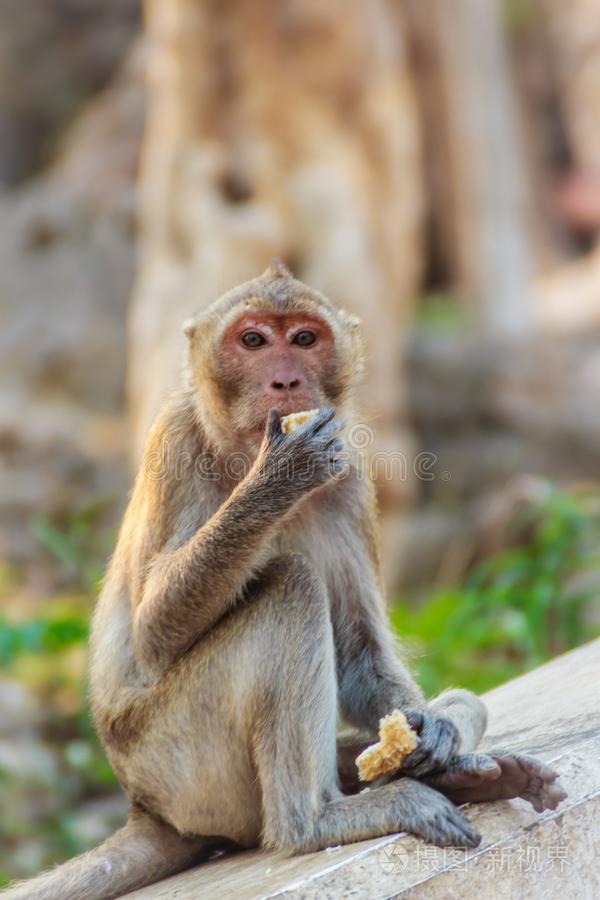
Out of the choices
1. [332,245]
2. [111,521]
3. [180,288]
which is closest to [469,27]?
[332,245]

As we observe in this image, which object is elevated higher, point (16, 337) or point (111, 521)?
point (16, 337)

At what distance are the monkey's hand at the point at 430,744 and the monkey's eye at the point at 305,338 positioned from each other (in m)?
1.25

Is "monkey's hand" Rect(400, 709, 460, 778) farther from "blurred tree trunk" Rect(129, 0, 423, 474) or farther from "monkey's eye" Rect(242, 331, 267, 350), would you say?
"blurred tree trunk" Rect(129, 0, 423, 474)

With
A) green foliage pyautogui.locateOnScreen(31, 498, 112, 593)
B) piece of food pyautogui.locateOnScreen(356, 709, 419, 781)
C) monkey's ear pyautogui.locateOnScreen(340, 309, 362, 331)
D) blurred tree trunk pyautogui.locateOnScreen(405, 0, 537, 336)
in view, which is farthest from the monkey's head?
blurred tree trunk pyautogui.locateOnScreen(405, 0, 537, 336)

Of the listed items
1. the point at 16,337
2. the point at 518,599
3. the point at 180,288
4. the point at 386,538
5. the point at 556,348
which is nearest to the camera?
the point at 518,599

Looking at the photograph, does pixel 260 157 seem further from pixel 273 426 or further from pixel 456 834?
pixel 456 834

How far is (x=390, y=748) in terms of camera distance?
3.23 metres

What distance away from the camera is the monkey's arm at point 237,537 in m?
3.25

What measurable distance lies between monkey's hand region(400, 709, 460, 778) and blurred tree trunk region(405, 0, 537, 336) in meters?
10.4

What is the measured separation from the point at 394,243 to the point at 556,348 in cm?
311

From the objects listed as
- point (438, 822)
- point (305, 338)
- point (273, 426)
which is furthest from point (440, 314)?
point (438, 822)

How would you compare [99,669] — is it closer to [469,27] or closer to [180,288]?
[180,288]

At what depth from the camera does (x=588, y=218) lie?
16.9 meters

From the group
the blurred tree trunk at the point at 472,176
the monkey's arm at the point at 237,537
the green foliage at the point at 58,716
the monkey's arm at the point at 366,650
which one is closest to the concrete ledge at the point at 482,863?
the monkey's arm at the point at 366,650
